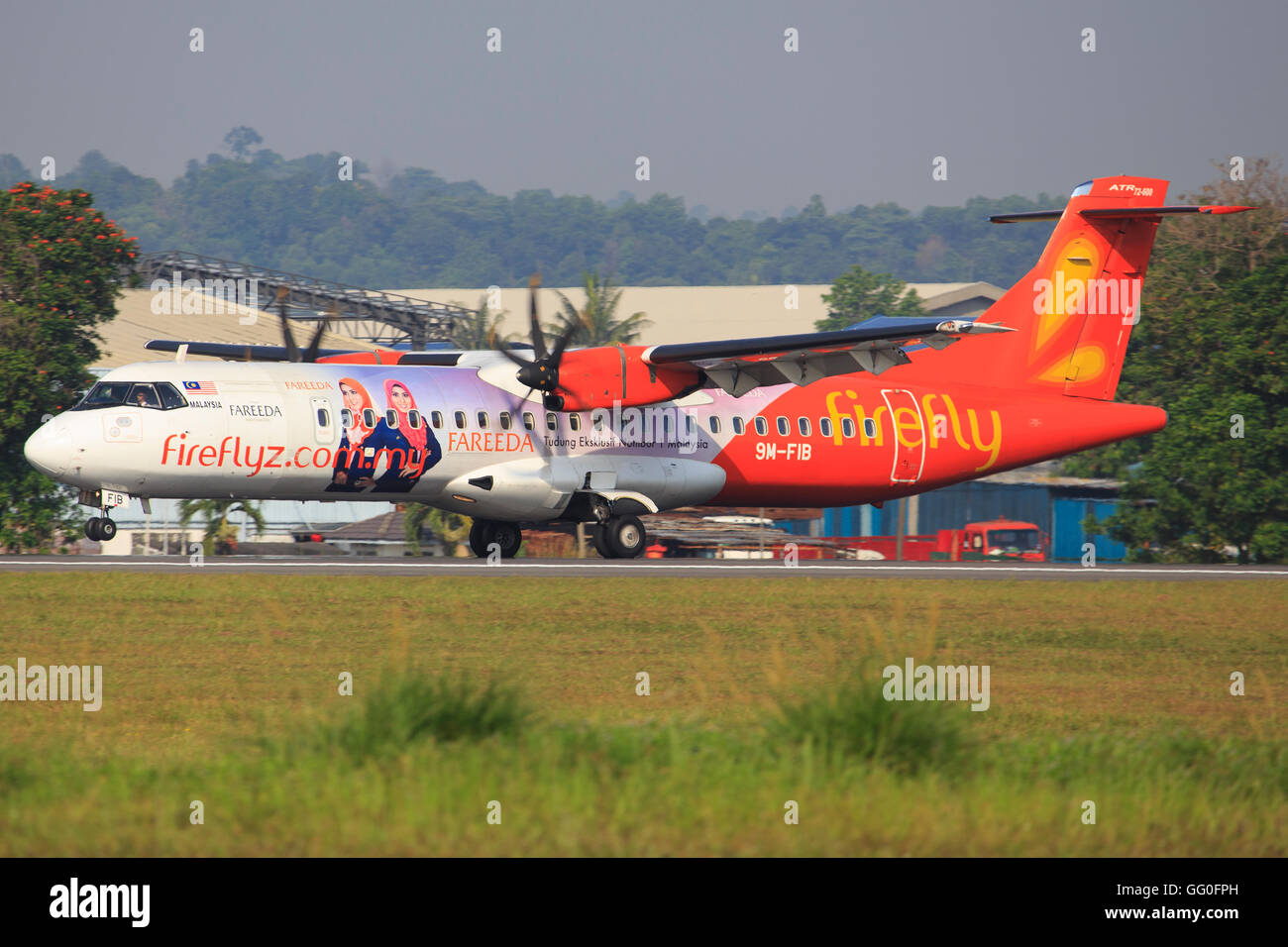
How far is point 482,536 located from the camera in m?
29.6

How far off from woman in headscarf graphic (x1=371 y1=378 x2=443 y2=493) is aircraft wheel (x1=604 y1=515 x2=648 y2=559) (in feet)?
13.3

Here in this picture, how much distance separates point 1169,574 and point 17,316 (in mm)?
30195

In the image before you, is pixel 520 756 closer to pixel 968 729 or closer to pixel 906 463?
pixel 968 729

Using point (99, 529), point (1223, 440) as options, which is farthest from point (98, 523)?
point (1223, 440)

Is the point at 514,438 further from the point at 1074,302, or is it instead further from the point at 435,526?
the point at 435,526

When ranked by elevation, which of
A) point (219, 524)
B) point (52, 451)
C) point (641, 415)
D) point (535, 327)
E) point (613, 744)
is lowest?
point (613, 744)

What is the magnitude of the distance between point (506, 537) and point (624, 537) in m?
2.65

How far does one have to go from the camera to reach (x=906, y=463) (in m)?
30.6

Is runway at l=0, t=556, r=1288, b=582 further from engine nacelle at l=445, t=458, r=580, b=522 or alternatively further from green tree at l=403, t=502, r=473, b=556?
green tree at l=403, t=502, r=473, b=556

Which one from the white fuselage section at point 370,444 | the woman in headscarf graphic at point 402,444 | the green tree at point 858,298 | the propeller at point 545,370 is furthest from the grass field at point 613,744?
the green tree at point 858,298

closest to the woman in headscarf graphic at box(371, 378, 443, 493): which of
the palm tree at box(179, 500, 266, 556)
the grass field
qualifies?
the grass field
